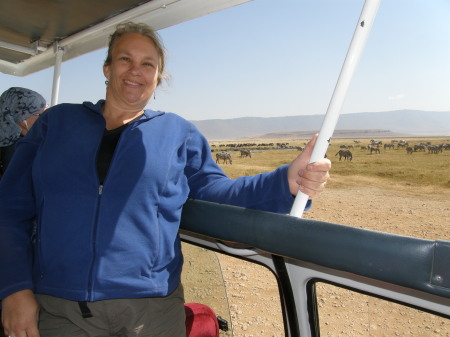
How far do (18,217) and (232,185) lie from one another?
2.72ft

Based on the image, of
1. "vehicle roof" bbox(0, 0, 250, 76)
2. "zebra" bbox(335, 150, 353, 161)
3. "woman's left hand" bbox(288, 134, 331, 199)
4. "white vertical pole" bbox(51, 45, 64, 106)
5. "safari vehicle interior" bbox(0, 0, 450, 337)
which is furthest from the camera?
"zebra" bbox(335, 150, 353, 161)

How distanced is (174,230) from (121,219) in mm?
217

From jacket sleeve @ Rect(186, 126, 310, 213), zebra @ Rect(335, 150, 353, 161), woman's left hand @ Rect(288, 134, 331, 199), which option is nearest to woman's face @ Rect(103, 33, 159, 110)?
jacket sleeve @ Rect(186, 126, 310, 213)

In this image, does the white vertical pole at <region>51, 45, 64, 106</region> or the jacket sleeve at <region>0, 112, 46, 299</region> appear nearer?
the jacket sleeve at <region>0, 112, 46, 299</region>

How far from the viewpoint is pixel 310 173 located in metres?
1.21

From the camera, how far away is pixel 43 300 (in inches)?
56.1

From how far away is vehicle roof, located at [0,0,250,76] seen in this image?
1983 millimetres

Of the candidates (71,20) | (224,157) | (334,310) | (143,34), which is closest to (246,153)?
(224,157)

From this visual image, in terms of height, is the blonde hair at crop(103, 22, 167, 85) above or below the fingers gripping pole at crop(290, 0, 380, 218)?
above

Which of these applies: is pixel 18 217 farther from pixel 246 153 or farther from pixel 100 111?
pixel 246 153

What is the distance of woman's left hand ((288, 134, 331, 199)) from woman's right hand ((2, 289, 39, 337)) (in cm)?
100

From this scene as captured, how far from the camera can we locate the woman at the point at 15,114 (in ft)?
7.32

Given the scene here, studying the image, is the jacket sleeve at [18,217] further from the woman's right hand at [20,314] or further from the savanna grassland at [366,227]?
the savanna grassland at [366,227]

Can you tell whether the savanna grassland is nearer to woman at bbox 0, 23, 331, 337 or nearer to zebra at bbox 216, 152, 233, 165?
woman at bbox 0, 23, 331, 337
